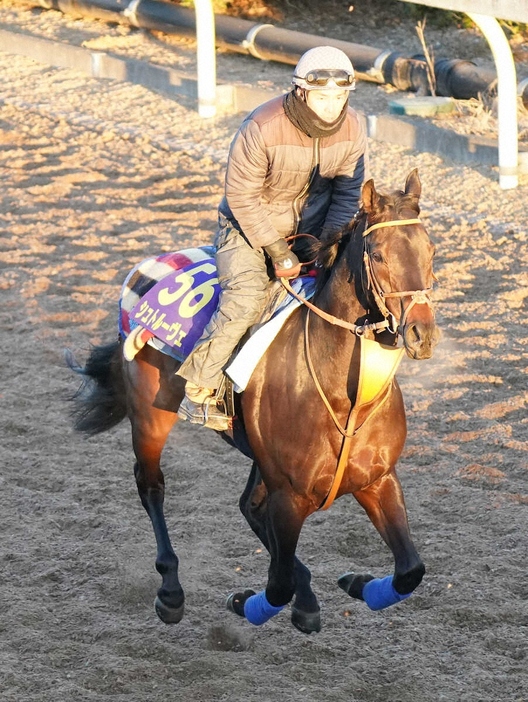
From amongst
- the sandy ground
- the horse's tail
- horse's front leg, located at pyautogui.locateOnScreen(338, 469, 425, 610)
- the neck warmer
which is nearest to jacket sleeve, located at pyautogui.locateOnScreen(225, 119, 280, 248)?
the neck warmer

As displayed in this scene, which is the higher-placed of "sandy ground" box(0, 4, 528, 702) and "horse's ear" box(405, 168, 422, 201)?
"horse's ear" box(405, 168, 422, 201)

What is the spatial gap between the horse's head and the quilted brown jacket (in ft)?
2.13

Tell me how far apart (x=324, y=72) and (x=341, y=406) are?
1.28 m

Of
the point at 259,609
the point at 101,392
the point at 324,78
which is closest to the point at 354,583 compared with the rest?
the point at 259,609

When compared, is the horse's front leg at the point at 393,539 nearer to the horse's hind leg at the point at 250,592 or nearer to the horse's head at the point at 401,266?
the horse's hind leg at the point at 250,592

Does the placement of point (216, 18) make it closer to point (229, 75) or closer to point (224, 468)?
point (229, 75)

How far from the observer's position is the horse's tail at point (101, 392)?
18.9ft

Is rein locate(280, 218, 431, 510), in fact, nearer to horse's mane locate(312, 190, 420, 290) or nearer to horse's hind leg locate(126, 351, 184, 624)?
horse's mane locate(312, 190, 420, 290)

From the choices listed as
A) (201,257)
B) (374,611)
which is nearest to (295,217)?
(201,257)

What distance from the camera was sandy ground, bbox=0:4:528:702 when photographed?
180 inches

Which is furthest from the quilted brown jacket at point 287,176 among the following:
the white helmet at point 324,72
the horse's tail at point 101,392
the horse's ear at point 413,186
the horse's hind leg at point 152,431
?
Answer: the horse's tail at point 101,392

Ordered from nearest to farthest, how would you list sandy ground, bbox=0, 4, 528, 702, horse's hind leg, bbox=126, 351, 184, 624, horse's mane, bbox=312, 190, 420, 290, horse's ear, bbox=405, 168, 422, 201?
horse's mane, bbox=312, 190, 420, 290
horse's ear, bbox=405, 168, 422, 201
sandy ground, bbox=0, 4, 528, 702
horse's hind leg, bbox=126, 351, 184, 624

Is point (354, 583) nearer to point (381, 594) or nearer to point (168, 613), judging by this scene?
point (381, 594)

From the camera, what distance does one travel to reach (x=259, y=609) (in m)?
4.60
